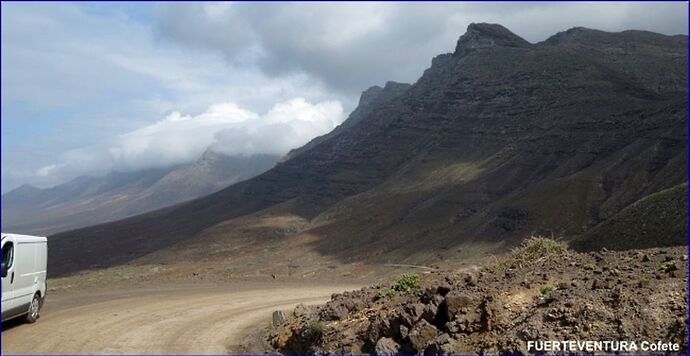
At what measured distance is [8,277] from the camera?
1143 centimetres

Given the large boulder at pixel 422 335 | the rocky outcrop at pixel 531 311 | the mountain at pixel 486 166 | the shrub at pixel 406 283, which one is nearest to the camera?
the rocky outcrop at pixel 531 311

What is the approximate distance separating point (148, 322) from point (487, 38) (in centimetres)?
9946

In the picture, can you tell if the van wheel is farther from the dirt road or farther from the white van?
the dirt road

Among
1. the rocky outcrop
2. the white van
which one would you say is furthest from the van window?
the rocky outcrop

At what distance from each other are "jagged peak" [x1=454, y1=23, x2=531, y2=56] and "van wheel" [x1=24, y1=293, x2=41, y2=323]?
322 ft

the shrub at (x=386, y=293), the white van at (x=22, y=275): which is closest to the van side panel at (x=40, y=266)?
the white van at (x=22, y=275)

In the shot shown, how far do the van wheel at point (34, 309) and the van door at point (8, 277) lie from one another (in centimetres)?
120

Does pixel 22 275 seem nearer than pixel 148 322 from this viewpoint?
Yes

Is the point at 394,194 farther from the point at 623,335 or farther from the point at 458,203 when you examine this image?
the point at 623,335

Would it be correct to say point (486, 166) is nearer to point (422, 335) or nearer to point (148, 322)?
point (148, 322)

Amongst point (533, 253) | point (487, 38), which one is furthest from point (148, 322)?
point (487, 38)

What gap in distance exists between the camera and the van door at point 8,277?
11.2 metres

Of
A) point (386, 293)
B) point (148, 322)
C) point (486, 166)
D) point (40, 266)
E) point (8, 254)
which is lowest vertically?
point (148, 322)

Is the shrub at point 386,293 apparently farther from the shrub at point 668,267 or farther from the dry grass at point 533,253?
the shrub at point 668,267
